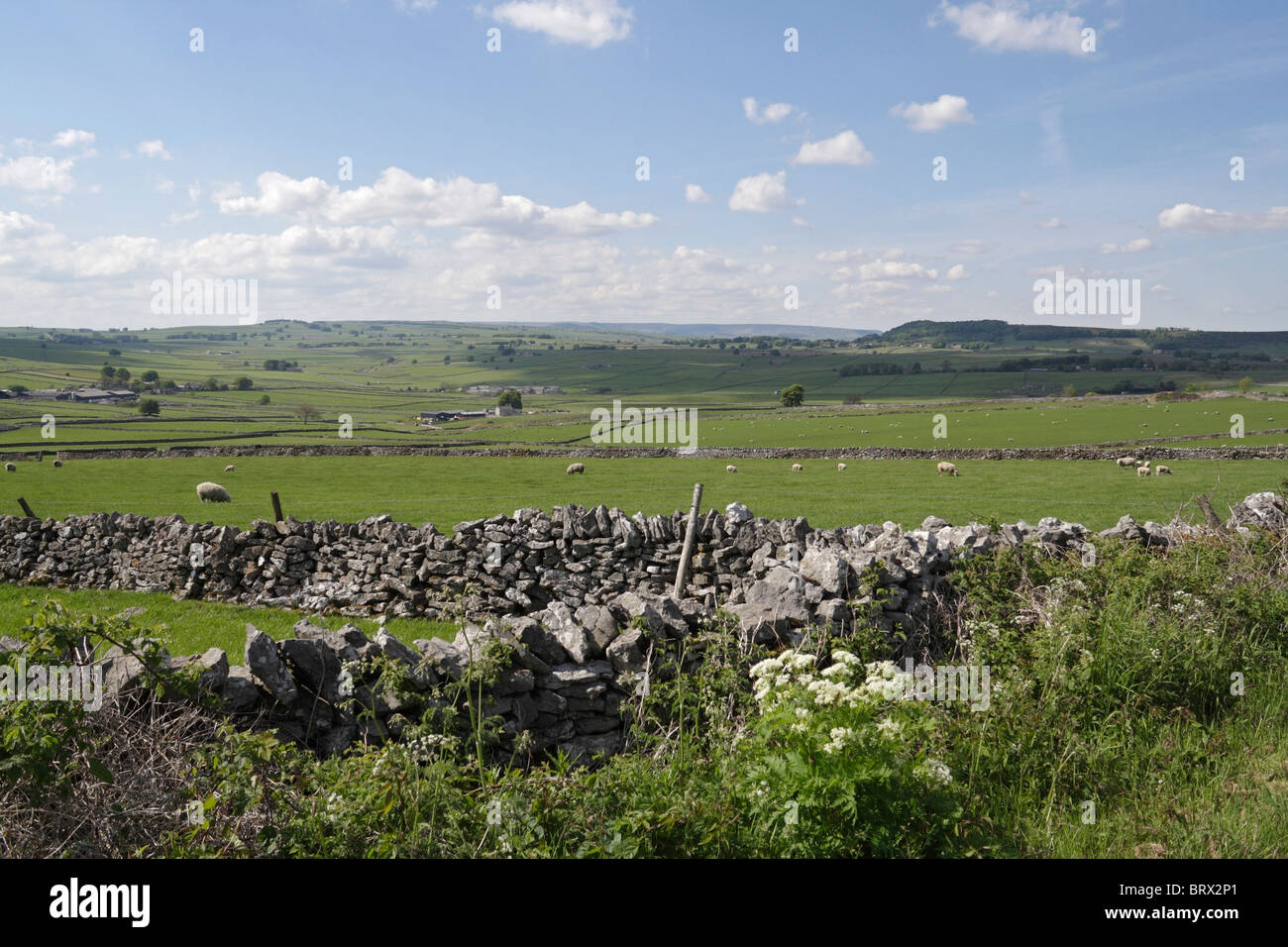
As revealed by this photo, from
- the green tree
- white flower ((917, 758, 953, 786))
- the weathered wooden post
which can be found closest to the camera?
white flower ((917, 758, 953, 786))

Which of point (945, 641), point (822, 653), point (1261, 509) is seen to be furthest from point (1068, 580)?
point (1261, 509)

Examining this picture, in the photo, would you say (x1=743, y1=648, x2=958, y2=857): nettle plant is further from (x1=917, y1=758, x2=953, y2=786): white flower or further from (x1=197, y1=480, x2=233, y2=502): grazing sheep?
(x1=197, y1=480, x2=233, y2=502): grazing sheep

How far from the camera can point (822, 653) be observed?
7375 mm

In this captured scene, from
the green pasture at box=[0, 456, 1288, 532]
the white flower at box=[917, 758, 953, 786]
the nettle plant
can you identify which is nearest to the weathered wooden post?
the nettle plant

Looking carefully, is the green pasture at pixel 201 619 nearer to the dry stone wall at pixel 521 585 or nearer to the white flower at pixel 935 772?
the dry stone wall at pixel 521 585

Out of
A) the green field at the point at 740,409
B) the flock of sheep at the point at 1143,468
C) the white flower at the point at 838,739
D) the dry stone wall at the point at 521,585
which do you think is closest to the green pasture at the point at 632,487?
the flock of sheep at the point at 1143,468

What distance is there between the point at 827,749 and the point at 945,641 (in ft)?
18.7

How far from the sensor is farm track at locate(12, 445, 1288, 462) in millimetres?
47906

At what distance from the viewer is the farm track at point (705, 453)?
157ft

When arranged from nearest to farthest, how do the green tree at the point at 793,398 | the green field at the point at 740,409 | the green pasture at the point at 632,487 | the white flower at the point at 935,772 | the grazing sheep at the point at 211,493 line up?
the white flower at the point at 935,772
the green pasture at the point at 632,487
the grazing sheep at the point at 211,493
the green field at the point at 740,409
the green tree at the point at 793,398

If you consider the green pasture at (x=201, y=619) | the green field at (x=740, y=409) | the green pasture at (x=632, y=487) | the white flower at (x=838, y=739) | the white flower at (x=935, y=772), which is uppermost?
the green field at (x=740, y=409)

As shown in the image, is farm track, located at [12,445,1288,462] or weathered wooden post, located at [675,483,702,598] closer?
weathered wooden post, located at [675,483,702,598]

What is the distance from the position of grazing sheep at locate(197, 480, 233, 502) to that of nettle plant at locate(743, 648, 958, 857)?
1532 inches

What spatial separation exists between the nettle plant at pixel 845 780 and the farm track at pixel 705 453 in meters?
51.0
